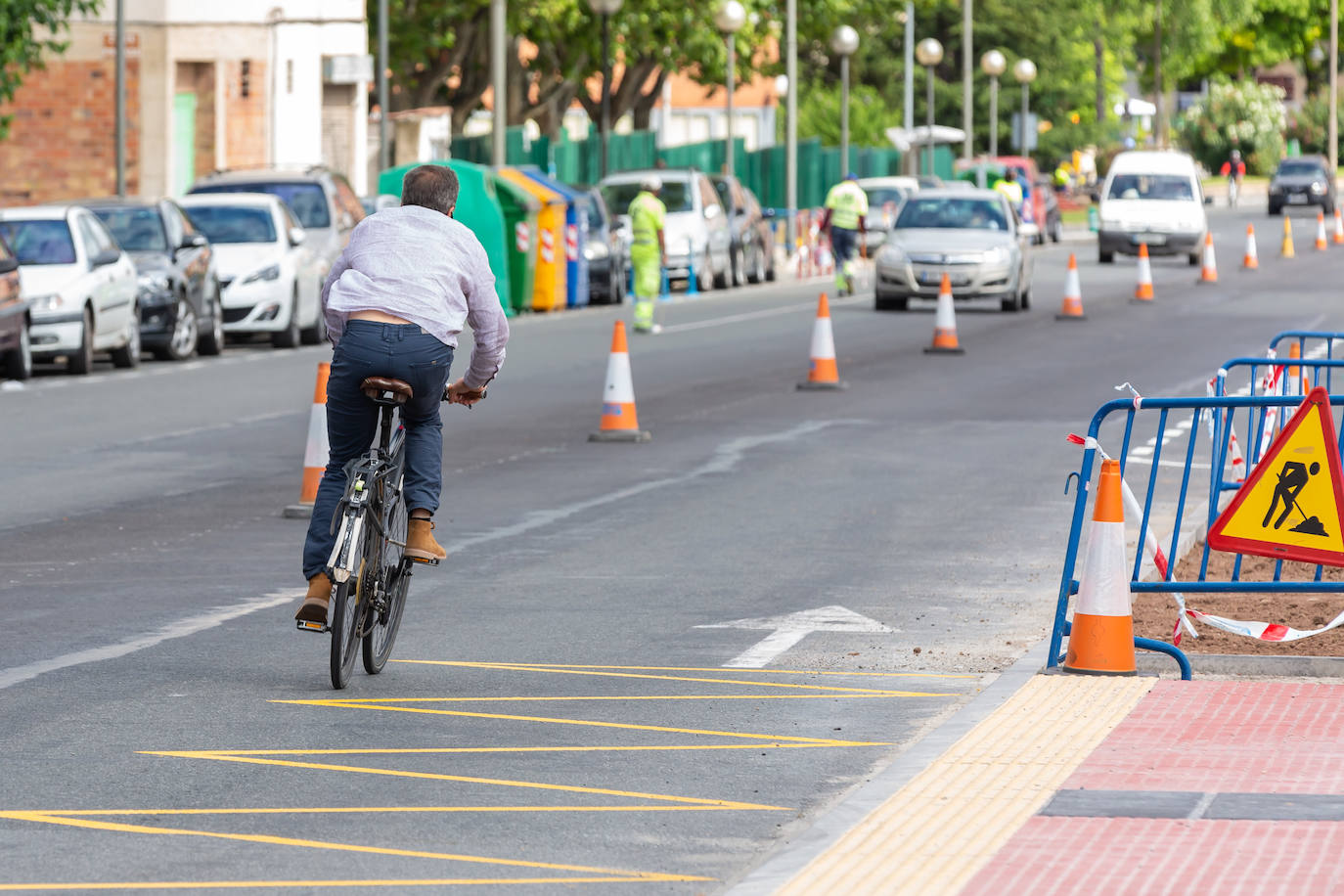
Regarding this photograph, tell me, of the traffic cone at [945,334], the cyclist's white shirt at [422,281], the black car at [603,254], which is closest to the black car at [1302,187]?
the black car at [603,254]

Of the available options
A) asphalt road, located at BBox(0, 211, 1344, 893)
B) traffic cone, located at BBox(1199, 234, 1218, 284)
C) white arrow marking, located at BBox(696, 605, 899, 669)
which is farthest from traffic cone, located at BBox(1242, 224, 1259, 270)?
white arrow marking, located at BBox(696, 605, 899, 669)

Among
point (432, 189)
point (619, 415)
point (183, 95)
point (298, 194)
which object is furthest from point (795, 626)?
point (183, 95)

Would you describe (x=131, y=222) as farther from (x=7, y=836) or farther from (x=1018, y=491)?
(x=7, y=836)

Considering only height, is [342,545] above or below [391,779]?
above

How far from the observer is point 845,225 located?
3819 centimetres

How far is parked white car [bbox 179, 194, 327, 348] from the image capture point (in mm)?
27547

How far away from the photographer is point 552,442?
17.5m

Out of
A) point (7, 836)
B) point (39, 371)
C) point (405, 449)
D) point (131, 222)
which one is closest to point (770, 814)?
point (7, 836)

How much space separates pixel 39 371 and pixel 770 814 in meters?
19.3

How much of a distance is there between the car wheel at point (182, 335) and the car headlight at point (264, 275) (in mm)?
1521

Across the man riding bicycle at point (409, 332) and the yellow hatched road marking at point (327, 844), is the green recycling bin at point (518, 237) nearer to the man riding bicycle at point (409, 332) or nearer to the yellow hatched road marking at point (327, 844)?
the man riding bicycle at point (409, 332)

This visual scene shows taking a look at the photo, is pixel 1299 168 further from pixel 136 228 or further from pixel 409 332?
pixel 409 332

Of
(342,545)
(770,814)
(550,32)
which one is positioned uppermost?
(550,32)

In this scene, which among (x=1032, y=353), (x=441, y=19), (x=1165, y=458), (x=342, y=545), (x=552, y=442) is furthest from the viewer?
(x=441, y=19)
